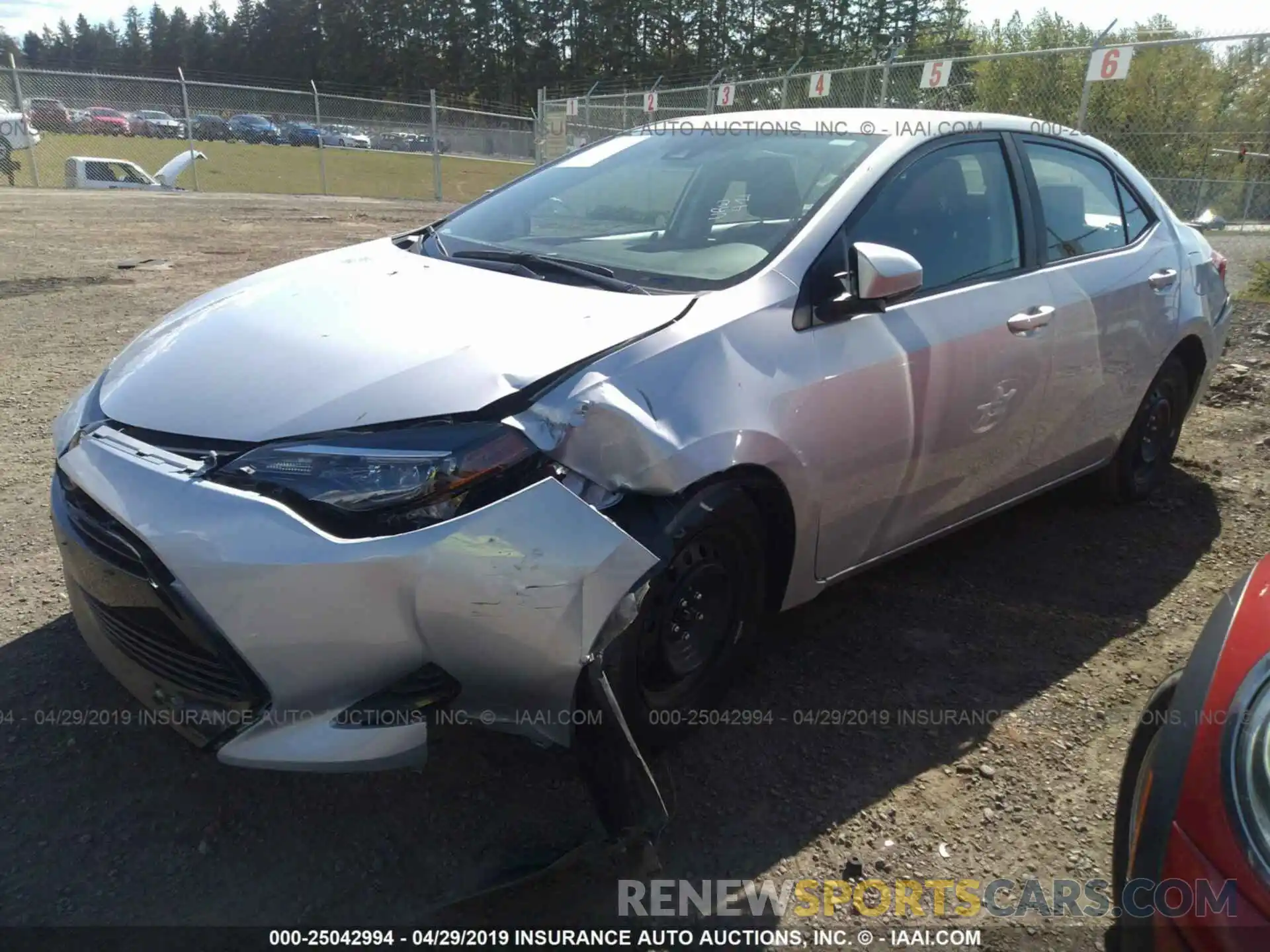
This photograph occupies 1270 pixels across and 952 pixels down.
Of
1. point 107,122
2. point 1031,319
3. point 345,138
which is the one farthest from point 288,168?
point 1031,319

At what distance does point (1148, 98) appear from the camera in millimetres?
12156

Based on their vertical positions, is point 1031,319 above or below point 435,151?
above

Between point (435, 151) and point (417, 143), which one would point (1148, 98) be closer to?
point (435, 151)

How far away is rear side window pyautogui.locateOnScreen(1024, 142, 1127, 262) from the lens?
11.9ft

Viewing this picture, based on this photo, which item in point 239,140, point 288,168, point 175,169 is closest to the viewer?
point 175,169

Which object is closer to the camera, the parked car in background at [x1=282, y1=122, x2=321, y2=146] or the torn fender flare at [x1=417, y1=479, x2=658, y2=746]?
the torn fender flare at [x1=417, y1=479, x2=658, y2=746]

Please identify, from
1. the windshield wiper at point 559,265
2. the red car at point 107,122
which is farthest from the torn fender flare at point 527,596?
the red car at point 107,122

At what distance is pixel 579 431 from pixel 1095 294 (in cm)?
253

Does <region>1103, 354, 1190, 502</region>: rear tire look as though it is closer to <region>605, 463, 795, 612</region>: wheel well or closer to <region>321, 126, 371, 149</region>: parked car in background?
<region>605, 463, 795, 612</region>: wheel well

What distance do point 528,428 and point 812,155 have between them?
168 centimetres

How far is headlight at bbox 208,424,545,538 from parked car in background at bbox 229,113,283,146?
917 inches

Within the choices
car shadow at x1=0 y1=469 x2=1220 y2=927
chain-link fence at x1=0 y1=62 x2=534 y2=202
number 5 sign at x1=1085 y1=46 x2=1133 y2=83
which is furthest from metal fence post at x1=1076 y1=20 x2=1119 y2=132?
chain-link fence at x1=0 y1=62 x2=534 y2=202

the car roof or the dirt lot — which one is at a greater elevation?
the car roof

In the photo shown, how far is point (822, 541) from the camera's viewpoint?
279 cm
